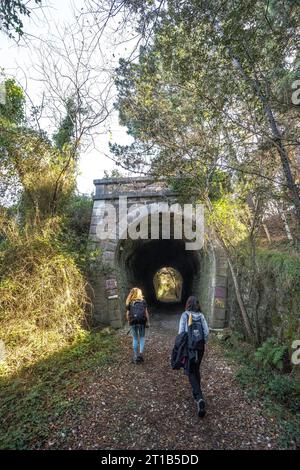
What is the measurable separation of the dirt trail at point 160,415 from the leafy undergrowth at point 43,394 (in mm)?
192

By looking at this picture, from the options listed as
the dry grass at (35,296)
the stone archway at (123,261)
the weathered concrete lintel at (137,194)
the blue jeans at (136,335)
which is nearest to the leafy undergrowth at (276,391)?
the blue jeans at (136,335)

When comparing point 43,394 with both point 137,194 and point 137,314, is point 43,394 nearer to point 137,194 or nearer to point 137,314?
point 137,314

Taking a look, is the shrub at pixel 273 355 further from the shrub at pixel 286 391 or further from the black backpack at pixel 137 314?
the black backpack at pixel 137 314

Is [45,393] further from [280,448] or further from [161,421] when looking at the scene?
[280,448]

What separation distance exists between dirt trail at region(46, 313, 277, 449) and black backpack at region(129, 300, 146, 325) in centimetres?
94

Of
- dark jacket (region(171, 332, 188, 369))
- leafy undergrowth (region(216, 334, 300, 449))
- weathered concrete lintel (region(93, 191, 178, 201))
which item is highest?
weathered concrete lintel (region(93, 191, 178, 201))

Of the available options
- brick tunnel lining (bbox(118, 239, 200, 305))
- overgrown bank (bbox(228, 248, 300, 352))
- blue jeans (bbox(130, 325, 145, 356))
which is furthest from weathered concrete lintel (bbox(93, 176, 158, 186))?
blue jeans (bbox(130, 325, 145, 356))

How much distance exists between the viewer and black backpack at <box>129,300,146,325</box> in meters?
→ 5.42

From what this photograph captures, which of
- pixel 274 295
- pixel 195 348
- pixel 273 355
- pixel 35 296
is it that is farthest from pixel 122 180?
pixel 273 355

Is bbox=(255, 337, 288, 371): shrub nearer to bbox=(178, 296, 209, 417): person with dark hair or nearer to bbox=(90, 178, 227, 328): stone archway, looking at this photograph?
bbox=(178, 296, 209, 417): person with dark hair

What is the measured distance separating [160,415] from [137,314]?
206 centimetres

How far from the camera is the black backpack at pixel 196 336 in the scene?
12.2 feet

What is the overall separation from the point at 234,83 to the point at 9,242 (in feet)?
19.6

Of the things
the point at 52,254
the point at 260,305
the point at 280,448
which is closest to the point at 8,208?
the point at 52,254
